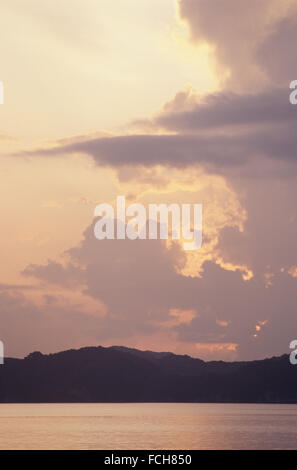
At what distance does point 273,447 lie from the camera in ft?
653

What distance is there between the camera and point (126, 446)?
198 m
